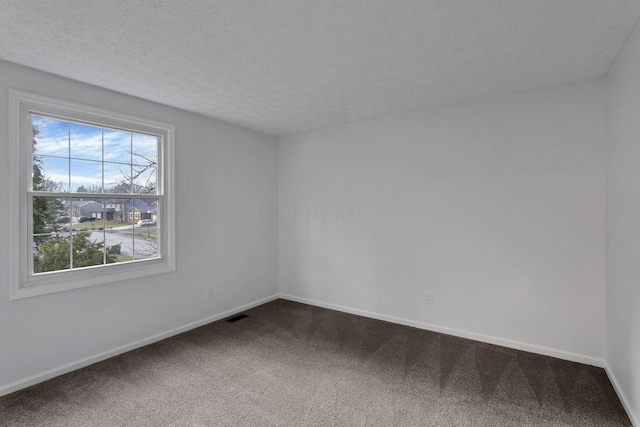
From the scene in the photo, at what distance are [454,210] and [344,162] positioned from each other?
1.50m

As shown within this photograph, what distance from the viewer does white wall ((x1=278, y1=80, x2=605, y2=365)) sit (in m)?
2.67

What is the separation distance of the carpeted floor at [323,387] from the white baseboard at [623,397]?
44 millimetres

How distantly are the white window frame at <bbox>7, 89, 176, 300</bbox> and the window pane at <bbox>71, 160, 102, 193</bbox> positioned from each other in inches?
11.7

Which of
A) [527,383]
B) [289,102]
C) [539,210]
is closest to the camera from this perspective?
[527,383]

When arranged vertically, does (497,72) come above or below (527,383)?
above

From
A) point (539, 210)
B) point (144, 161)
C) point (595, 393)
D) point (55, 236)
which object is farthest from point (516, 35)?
point (55, 236)

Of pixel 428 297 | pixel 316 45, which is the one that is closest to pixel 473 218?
pixel 428 297

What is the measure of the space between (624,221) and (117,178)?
13.7 feet

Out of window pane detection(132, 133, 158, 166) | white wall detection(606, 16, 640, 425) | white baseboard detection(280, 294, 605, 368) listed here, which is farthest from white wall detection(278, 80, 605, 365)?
window pane detection(132, 133, 158, 166)

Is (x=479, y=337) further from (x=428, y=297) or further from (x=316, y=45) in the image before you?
(x=316, y=45)

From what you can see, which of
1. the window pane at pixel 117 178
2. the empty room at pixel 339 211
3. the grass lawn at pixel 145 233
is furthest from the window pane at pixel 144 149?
the grass lawn at pixel 145 233

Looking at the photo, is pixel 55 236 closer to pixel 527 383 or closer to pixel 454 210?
pixel 454 210

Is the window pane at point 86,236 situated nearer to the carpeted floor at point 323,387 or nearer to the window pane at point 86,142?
the window pane at point 86,142

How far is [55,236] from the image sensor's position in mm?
2580
